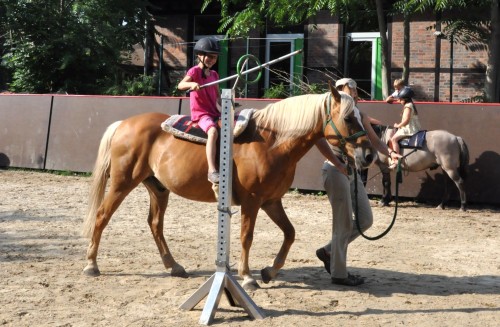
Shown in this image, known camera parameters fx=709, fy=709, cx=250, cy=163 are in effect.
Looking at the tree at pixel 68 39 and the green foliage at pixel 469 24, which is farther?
the tree at pixel 68 39

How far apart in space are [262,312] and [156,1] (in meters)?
19.1

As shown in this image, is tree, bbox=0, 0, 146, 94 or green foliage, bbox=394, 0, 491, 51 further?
tree, bbox=0, 0, 146, 94

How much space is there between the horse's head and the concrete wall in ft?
23.0

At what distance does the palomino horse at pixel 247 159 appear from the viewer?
20.0ft

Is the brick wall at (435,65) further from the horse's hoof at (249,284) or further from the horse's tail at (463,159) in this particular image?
the horse's hoof at (249,284)

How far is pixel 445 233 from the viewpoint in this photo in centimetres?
989

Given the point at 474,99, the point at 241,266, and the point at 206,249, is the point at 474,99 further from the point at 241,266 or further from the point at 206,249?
the point at 241,266

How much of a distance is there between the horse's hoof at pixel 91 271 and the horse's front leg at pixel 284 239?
5.56ft

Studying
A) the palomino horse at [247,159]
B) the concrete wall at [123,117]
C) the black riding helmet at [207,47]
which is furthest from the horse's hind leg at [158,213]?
the concrete wall at [123,117]

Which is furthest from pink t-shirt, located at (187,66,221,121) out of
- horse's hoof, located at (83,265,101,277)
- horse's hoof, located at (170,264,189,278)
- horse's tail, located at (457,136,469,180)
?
horse's tail, located at (457,136,469,180)

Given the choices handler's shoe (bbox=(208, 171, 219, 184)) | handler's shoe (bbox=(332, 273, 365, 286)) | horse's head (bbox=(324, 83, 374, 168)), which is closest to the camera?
horse's head (bbox=(324, 83, 374, 168))

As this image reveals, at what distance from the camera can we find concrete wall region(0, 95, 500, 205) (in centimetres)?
1259

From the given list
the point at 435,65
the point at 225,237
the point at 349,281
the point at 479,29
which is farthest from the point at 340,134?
the point at 435,65

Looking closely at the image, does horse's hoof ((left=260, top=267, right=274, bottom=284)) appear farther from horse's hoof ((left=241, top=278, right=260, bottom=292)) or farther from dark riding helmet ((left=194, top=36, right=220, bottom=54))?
dark riding helmet ((left=194, top=36, right=220, bottom=54))
